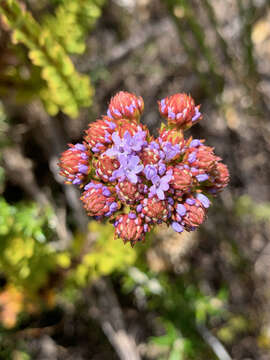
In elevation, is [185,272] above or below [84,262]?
below

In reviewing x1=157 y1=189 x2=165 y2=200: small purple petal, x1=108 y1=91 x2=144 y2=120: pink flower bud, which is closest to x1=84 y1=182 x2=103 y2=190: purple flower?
x1=157 y1=189 x2=165 y2=200: small purple petal

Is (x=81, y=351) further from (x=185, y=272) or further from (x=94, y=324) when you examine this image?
(x=185, y=272)

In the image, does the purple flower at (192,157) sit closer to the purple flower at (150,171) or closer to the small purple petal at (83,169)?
the purple flower at (150,171)

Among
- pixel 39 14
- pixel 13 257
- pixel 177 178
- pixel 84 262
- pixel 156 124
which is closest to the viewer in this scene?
pixel 177 178

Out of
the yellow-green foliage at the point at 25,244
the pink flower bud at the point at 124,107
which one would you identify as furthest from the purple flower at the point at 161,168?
the yellow-green foliage at the point at 25,244

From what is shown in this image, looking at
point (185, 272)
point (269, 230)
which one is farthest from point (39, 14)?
point (269, 230)

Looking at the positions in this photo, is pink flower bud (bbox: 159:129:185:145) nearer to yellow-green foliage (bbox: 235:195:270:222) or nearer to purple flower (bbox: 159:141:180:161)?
purple flower (bbox: 159:141:180:161)
